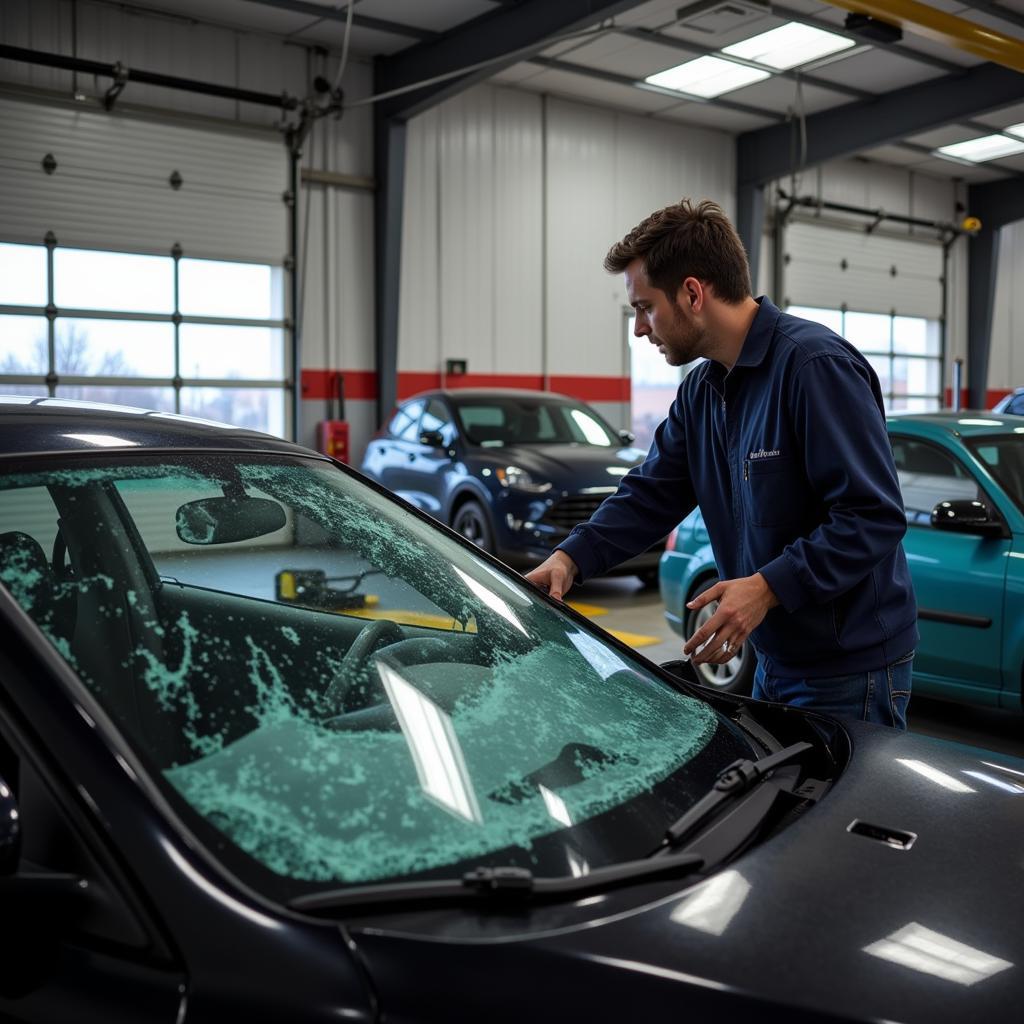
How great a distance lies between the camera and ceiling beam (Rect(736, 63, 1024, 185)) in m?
12.5

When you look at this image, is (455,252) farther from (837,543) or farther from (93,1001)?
(93,1001)

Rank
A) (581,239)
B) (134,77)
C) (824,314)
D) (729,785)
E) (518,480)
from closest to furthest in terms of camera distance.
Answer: (729,785), (518,480), (134,77), (581,239), (824,314)

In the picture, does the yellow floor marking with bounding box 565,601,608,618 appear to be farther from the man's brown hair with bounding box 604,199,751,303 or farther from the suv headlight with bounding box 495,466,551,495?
the man's brown hair with bounding box 604,199,751,303

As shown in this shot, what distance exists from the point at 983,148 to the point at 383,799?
17.2 meters

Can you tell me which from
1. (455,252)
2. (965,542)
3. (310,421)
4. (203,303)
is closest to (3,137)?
(203,303)

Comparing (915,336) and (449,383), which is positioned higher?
(915,336)

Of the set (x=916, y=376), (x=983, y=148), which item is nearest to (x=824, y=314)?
(x=916, y=376)

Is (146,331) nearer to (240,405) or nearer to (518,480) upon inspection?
(240,405)

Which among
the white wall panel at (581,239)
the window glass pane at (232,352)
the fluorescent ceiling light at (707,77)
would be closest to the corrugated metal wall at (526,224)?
the white wall panel at (581,239)

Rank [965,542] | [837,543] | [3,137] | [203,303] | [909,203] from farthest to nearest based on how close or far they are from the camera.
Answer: [909,203]
[203,303]
[3,137]
[965,542]
[837,543]

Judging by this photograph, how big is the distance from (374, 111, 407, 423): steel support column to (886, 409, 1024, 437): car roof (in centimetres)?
760

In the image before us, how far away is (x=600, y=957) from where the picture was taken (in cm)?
108

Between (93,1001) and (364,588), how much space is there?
0.93 meters

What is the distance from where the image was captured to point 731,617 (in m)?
2.01
